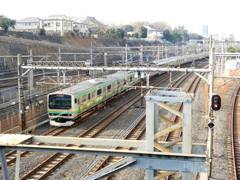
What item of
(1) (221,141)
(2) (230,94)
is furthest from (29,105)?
(2) (230,94)

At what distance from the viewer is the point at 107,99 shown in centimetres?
2212

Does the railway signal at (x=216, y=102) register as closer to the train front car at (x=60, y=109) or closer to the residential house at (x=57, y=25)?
the train front car at (x=60, y=109)

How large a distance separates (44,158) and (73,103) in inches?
197

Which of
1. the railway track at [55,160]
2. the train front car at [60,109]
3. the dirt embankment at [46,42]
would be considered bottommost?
the railway track at [55,160]

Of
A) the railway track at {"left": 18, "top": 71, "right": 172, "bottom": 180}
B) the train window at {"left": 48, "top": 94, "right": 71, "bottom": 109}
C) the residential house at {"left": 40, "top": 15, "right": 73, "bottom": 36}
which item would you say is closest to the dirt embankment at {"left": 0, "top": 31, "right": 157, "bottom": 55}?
the residential house at {"left": 40, "top": 15, "right": 73, "bottom": 36}

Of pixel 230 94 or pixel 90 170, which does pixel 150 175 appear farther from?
pixel 230 94

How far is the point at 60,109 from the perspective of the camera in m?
16.4

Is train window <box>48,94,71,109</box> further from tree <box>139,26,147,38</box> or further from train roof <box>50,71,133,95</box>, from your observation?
tree <box>139,26,147,38</box>

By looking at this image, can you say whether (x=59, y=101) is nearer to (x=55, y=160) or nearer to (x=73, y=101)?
(x=73, y=101)

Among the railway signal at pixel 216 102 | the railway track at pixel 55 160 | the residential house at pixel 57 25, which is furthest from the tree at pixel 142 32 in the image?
the railway signal at pixel 216 102

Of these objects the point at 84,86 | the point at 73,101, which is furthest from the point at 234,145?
the point at 84,86

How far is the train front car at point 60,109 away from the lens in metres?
16.2

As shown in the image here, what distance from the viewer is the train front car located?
637 inches

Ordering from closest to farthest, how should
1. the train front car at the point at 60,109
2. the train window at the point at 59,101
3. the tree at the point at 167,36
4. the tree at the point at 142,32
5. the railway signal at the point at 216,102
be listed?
the railway signal at the point at 216,102
the train front car at the point at 60,109
the train window at the point at 59,101
the tree at the point at 142,32
the tree at the point at 167,36
